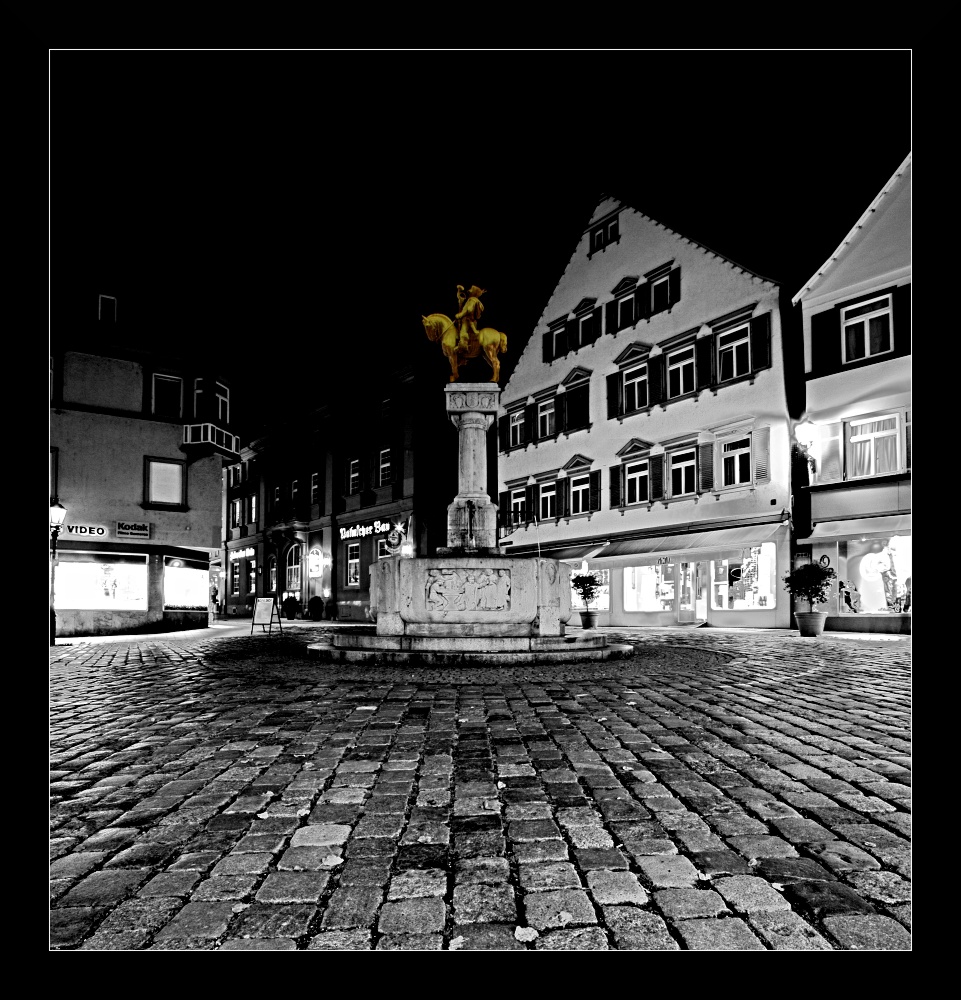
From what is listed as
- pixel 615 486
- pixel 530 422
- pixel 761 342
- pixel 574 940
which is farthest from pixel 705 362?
pixel 574 940

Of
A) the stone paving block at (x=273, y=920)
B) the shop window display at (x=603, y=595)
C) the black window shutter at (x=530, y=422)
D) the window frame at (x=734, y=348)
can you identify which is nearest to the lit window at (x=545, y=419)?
the black window shutter at (x=530, y=422)

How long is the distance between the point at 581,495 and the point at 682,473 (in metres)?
5.28

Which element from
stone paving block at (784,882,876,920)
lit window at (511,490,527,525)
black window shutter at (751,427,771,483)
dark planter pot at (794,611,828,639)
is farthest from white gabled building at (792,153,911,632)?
stone paving block at (784,882,876,920)

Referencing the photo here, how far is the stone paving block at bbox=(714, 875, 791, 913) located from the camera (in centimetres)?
244

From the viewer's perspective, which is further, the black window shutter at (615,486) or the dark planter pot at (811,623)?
the black window shutter at (615,486)

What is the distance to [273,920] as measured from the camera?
2.36 metres

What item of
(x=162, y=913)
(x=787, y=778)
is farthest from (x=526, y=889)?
(x=787, y=778)

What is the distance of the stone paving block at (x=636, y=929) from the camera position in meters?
2.23

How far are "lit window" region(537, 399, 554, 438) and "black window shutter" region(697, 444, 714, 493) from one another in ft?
26.6

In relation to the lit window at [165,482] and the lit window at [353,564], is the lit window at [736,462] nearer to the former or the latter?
the lit window at [165,482]

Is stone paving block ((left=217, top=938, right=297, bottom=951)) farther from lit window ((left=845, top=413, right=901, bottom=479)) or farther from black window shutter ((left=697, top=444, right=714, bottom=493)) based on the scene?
black window shutter ((left=697, top=444, right=714, bottom=493))

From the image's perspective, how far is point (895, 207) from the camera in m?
19.3

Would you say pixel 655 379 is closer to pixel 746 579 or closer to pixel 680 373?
pixel 680 373

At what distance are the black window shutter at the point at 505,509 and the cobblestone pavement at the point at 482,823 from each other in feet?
86.8
